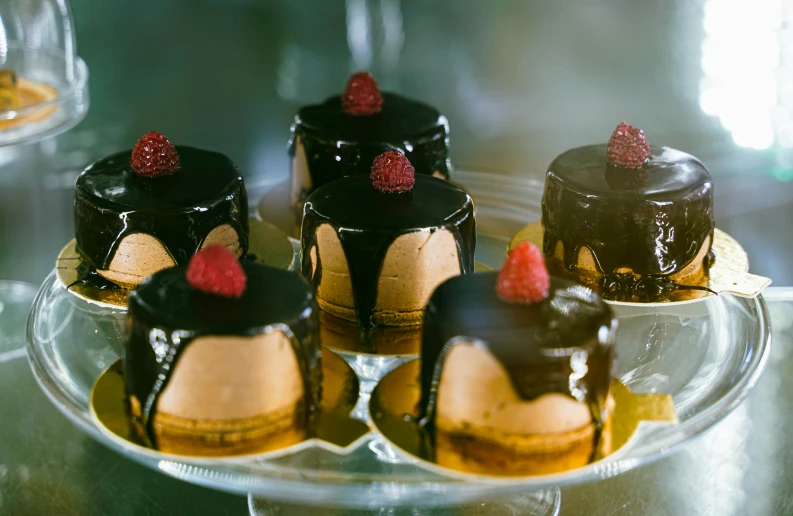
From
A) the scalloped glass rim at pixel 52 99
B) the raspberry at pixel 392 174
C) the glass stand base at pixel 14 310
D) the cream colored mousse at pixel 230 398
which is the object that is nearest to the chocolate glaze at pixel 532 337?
the cream colored mousse at pixel 230 398

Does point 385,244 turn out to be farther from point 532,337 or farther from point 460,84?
point 460,84

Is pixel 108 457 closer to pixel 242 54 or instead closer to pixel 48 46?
pixel 48 46

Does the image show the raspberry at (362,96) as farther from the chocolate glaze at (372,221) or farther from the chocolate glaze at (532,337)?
the chocolate glaze at (532,337)

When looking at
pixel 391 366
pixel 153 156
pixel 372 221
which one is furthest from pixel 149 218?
pixel 391 366

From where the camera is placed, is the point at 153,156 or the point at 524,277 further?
the point at 153,156

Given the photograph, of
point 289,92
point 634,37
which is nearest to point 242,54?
point 289,92

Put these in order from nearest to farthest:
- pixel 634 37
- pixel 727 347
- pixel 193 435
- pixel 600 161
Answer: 1. pixel 193 435
2. pixel 727 347
3. pixel 600 161
4. pixel 634 37
